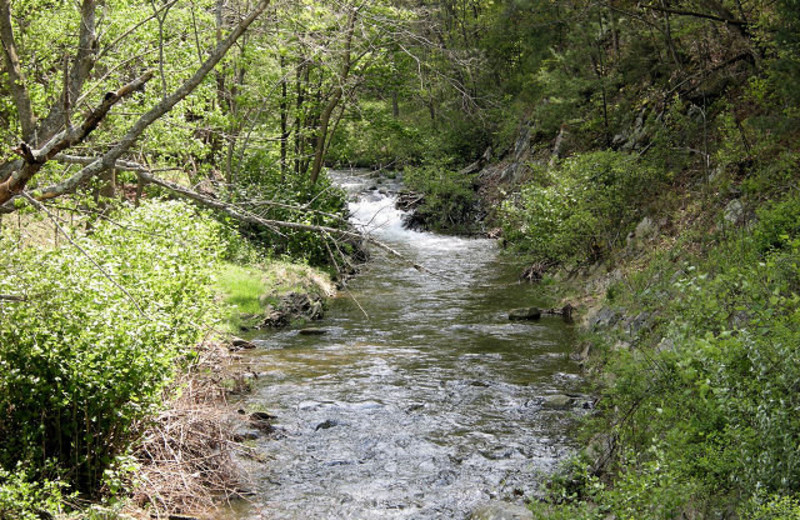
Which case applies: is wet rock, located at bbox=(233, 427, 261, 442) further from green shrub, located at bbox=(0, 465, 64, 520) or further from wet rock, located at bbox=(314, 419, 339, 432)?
green shrub, located at bbox=(0, 465, 64, 520)

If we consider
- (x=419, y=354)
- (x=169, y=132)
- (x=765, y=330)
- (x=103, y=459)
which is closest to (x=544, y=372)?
(x=419, y=354)

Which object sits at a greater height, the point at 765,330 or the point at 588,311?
the point at 765,330

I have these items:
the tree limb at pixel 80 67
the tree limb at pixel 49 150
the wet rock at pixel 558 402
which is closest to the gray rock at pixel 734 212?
the wet rock at pixel 558 402

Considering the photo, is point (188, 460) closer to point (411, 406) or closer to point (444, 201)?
point (411, 406)

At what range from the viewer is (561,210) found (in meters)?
14.2

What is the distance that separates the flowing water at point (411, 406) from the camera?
279 inches

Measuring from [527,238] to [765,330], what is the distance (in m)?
10.6

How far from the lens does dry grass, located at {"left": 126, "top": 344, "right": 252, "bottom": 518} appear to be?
245 inches

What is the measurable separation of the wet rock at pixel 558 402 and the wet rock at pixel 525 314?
14.9 feet

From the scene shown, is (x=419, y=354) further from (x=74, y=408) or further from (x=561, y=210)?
(x=74, y=408)

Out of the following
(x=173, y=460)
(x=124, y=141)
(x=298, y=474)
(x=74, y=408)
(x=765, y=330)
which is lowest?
(x=298, y=474)

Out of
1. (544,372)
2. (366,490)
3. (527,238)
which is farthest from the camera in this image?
(527,238)

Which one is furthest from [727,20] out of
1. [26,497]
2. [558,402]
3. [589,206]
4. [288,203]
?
[26,497]

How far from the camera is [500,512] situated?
6324 millimetres
